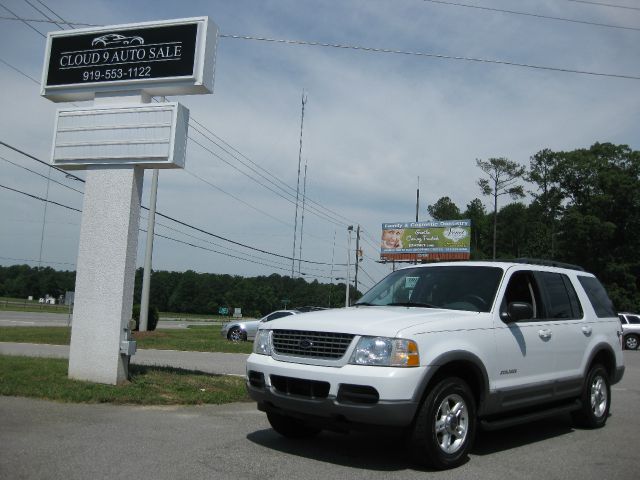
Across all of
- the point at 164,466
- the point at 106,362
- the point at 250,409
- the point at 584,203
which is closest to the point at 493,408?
the point at 164,466

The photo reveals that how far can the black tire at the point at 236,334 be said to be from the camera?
26.5 meters

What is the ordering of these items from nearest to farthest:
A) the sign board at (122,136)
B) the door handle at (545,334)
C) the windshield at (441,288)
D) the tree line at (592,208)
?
the windshield at (441,288) < the door handle at (545,334) < the sign board at (122,136) < the tree line at (592,208)

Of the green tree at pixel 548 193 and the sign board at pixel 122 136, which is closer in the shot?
the sign board at pixel 122 136

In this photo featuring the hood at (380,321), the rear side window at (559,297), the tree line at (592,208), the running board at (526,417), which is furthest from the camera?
the tree line at (592,208)

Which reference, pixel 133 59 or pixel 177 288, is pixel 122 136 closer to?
pixel 133 59

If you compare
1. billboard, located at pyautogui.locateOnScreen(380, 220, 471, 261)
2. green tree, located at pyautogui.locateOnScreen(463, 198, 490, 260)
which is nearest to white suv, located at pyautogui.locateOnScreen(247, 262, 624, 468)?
billboard, located at pyautogui.locateOnScreen(380, 220, 471, 261)

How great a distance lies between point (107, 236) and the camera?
9.77 meters

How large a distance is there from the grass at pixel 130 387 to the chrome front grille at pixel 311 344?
3242 mm

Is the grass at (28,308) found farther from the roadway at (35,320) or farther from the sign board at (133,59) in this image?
the sign board at (133,59)

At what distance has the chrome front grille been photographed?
562 centimetres

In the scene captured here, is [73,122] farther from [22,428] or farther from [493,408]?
[493,408]

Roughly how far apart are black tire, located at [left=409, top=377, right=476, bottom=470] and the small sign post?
5.45 metres

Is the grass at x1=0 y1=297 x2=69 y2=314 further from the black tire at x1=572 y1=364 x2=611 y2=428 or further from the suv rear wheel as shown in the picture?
the black tire at x1=572 y1=364 x2=611 y2=428

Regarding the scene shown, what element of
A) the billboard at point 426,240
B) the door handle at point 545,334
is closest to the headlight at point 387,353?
the door handle at point 545,334
